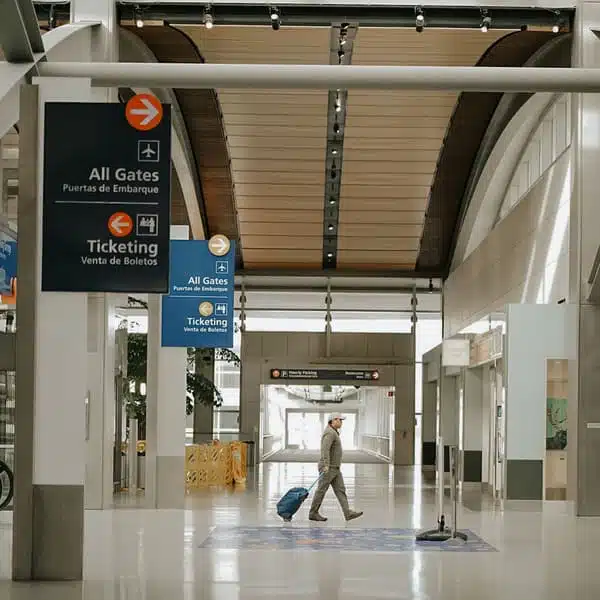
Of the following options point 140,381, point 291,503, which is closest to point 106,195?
point 291,503

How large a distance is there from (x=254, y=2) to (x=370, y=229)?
54.4 ft

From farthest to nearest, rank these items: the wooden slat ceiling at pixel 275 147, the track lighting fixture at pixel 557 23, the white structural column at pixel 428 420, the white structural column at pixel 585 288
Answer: the white structural column at pixel 428 420 → the wooden slat ceiling at pixel 275 147 → the track lighting fixture at pixel 557 23 → the white structural column at pixel 585 288

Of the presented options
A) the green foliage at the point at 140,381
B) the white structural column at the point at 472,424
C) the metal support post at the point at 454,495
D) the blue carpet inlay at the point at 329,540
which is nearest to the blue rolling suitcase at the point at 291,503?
the blue carpet inlay at the point at 329,540

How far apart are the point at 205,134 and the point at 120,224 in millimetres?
18656

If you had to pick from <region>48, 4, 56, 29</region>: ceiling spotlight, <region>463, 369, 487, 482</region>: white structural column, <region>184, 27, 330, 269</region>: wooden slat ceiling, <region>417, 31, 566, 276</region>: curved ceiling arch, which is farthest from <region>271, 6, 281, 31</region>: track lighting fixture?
<region>463, 369, 487, 482</region>: white structural column

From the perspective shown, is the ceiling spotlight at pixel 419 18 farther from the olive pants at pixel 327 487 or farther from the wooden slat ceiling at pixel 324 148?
the olive pants at pixel 327 487

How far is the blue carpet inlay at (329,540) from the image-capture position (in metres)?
14.6

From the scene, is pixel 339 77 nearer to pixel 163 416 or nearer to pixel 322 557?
pixel 322 557

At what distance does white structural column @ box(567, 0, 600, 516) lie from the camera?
2058 centimetres

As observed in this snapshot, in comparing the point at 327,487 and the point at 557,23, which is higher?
the point at 557,23

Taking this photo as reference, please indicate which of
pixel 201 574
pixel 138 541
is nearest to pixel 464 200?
pixel 138 541

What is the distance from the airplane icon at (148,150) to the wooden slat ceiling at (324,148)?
12640 mm

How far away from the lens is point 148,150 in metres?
11.0

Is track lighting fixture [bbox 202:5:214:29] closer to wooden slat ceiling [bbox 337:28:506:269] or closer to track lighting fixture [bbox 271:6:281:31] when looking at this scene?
track lighting fixture [bbox 271:6:281:31]
